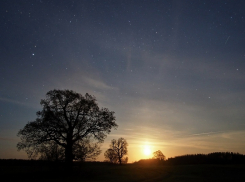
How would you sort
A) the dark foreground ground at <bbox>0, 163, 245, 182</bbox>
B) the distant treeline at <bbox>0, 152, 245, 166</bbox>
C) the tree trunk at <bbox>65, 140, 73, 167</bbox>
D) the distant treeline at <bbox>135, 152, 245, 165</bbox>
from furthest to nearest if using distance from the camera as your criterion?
the distant treeline at <bbox>135, 152, 245, 165</bbox> → the distant treeline at <bbox>0, 152, 245, 166</bbox> → the tree trunk at <bbox>65, 140, 73, 167</bbox> → the dark foreground ground at <bbox>0, 163, 245, 182</bbox>

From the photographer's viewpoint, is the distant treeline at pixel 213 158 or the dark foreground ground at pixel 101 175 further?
the distant treeline at pixel 213 158

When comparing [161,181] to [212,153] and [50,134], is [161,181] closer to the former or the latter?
[50,134]

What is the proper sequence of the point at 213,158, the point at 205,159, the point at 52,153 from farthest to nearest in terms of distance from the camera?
the point at 205,159, the point at 213,158, the point at 52,153

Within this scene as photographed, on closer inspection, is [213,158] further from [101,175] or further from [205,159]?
Answer: [101,175]

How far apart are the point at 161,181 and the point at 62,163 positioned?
14.7 m

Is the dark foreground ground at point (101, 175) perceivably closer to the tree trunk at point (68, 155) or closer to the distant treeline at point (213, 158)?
the tree trunk at point (68, 155)

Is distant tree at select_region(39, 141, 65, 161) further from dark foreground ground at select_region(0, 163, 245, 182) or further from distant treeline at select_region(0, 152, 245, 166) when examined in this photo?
distant treeline at select_region(0, 152, 245, 166)

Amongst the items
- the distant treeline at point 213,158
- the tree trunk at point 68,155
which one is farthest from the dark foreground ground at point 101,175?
the distant treeline at point 213,158

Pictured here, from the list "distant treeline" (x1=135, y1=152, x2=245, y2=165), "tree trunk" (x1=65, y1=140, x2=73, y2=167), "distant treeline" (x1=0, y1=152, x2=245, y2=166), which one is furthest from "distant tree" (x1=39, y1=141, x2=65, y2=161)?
"distant treeline" (x1=135, y1=152, x2=245, y2=165)

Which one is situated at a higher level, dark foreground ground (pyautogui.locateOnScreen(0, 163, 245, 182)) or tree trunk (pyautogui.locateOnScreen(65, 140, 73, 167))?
tree trunk (pyautogui.locateOnScreen(65, 140, 73, 167))

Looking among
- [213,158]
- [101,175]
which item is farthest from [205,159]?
[101,175]

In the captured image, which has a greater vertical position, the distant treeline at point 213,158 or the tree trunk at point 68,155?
the tree trunk at point 68,155

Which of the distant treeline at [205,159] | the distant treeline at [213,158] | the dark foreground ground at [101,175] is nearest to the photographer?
the dark foreground ground at [101,175]

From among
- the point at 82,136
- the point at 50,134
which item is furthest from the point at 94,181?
the point at 50,134
